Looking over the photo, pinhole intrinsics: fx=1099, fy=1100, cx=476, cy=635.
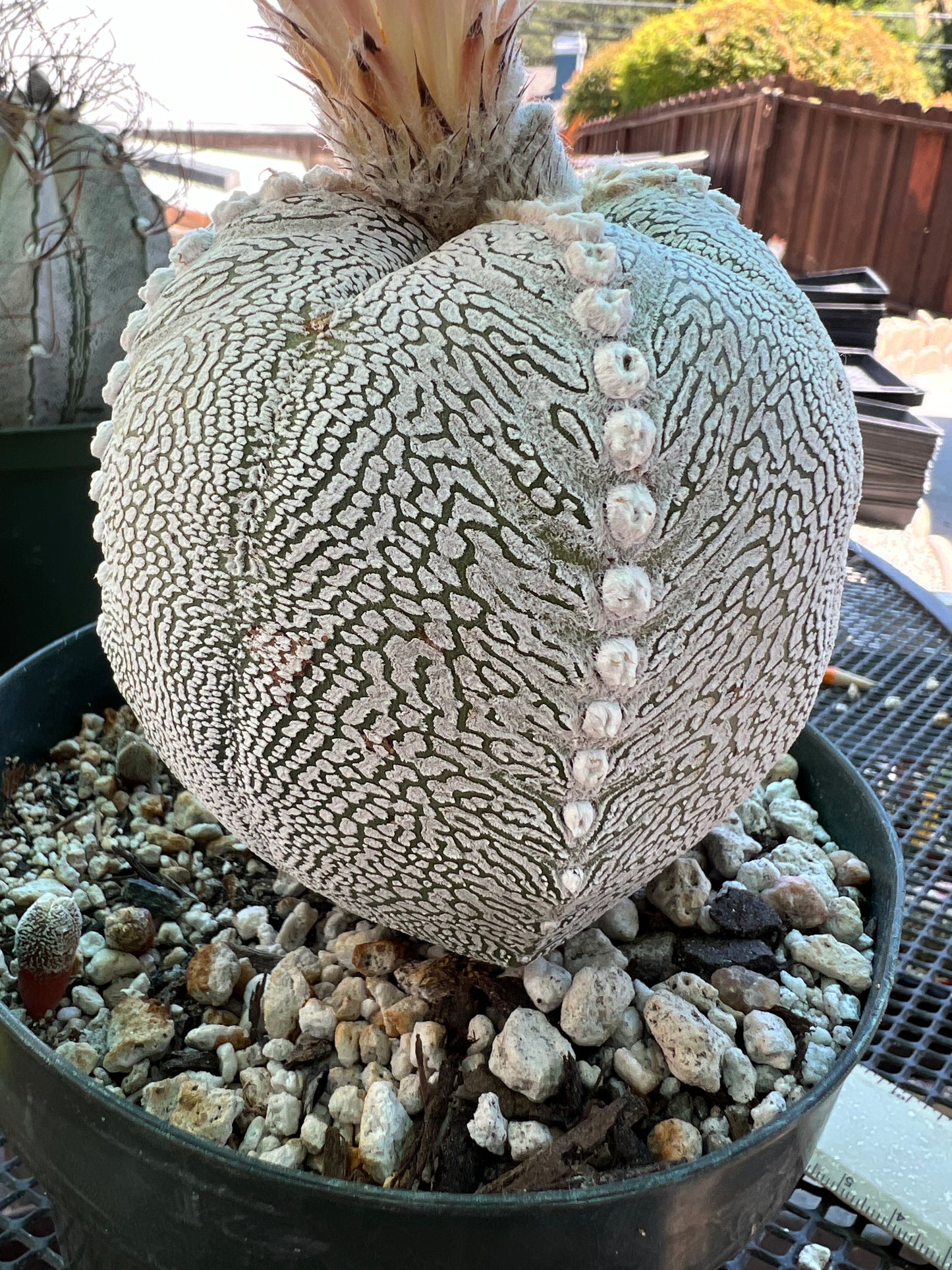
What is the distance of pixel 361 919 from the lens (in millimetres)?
654

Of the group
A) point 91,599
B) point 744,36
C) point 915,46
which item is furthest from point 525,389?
point 915,46

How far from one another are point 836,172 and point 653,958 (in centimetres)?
469

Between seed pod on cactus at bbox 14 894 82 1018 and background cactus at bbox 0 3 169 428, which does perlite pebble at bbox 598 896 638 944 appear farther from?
background cactus at bbox 0 3 169 428

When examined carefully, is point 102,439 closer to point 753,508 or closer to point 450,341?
point 450,341

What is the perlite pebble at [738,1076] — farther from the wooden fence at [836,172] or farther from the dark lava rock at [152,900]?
the wooden fence at [836,172]

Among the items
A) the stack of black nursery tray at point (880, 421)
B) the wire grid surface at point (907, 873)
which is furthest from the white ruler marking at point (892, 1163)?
the stack of black nursery tray at point (880, 421)

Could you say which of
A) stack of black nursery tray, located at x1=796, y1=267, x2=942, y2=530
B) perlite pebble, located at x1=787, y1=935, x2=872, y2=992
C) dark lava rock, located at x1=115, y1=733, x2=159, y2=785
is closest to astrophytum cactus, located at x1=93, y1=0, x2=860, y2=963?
perlite pebble, located at x1=787, y1=935, x2=872, y2=992

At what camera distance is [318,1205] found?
1.39ft

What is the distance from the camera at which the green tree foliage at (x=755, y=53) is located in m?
5.28

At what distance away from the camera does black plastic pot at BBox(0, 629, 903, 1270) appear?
0.42 m

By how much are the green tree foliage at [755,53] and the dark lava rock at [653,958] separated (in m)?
5.44

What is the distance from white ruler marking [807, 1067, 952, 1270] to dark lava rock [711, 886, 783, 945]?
0.34 feet

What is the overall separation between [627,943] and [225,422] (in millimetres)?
373

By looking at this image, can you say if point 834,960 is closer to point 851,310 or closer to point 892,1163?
point 892,1163
